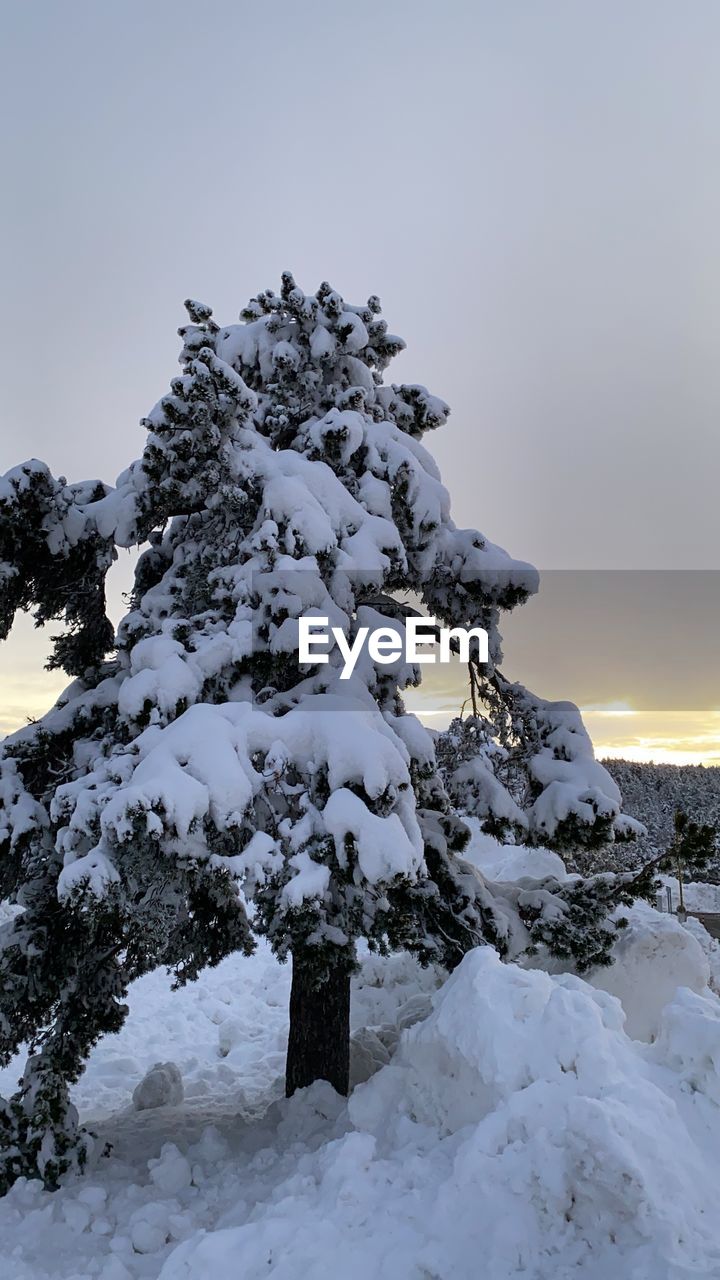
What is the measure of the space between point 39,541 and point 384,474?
3405mm

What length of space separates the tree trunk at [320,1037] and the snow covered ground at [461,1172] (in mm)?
537

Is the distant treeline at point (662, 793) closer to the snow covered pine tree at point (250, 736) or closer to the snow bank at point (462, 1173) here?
the snow covered pine tree at point (250, 736)

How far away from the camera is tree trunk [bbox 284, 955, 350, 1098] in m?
6.81

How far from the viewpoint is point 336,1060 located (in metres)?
6.85

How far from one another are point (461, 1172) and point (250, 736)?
9.46 ft

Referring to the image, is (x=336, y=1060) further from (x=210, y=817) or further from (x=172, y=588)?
(x=172, y=588)

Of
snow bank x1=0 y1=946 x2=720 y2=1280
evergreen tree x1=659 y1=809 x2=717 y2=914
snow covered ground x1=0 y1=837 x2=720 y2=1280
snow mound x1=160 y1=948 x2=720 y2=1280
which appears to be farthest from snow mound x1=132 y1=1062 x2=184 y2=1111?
evergreen tree x1=659 y1=809 x2=717 y2=914

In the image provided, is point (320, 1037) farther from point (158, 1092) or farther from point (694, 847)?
point (694, 847)

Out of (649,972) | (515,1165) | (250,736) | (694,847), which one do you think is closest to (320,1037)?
(250,736)

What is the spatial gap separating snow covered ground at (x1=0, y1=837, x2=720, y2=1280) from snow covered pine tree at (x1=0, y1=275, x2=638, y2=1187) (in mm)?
833

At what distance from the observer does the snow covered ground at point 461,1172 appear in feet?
10.7

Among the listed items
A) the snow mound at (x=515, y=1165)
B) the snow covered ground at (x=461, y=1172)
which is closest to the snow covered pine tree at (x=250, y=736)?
the snow covered ground at (x=461, y=1172)

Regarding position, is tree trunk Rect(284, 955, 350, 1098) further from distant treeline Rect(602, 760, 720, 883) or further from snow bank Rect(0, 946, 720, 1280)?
distant treeline Rect(602, 760, 720, 883)

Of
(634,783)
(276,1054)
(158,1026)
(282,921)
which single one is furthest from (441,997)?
(634,783)
